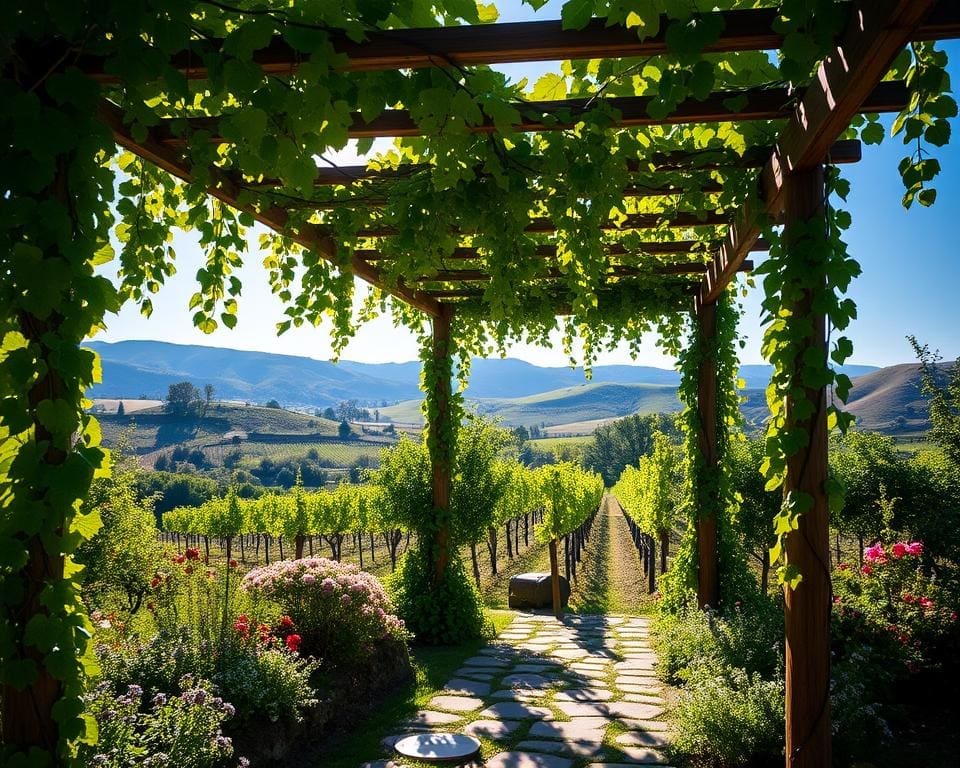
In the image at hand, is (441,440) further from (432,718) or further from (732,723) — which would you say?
(732,723)

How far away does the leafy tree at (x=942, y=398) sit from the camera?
24.8 feet

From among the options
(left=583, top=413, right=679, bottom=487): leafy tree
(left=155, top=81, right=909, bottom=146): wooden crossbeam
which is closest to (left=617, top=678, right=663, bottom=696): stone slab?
(left=155, top=81, right=909, bottom=146): wooden crossbeam

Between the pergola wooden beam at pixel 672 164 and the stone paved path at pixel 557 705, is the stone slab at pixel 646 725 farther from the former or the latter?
the pergola wooden beam at pixel 672 164

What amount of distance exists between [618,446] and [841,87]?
6631 centimetres

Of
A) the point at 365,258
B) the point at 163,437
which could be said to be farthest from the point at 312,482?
the point at 365,258

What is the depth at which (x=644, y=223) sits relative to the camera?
461 centimetres

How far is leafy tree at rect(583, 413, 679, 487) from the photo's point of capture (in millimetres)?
64812

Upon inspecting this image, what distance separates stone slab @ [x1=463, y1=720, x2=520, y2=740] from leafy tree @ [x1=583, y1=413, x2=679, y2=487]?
197 ft

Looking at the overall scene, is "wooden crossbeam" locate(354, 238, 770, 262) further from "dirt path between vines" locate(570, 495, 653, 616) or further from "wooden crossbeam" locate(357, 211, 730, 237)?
"dirt path between vines" locate(570, 495, 653, 616)

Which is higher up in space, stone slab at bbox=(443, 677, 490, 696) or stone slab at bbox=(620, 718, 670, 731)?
stone slab at bbox=(620, 718, 670, 731)

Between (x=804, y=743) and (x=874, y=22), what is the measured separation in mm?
2583

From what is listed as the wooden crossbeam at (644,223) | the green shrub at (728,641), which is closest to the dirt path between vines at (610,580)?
the green shrub at (728,641)

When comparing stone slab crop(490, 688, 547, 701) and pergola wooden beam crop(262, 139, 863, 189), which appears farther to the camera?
stone slab crop(490, 688, 547, 701)

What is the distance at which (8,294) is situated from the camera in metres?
1.84
